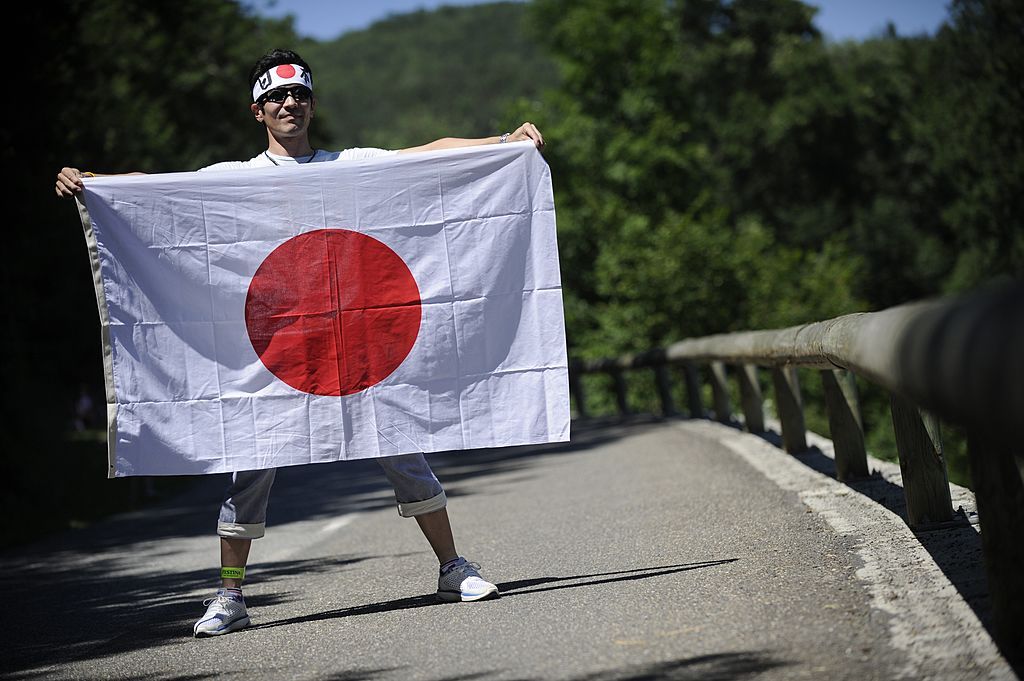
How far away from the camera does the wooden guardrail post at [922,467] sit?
21.6 ft

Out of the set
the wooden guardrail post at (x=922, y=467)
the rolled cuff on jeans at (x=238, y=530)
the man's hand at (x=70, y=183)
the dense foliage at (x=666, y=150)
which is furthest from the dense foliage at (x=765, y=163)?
the rolled cuff on jeans at (x=238, y=530)

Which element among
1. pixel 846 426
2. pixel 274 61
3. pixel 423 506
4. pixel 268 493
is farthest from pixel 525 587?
pixel 846 426

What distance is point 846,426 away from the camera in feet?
29.4

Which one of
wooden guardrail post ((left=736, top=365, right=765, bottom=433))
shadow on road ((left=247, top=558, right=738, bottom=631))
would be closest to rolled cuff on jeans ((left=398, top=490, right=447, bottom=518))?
shadow on road ((left=247, top=558, right=738, bottom=631))

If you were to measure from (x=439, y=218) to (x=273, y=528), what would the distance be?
488 cm

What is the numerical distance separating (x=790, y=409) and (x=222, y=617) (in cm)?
604

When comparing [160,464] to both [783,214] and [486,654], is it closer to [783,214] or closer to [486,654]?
[486,654]

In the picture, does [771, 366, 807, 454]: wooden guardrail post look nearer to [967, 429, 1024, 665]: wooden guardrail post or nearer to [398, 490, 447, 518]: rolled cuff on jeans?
[398, 490, 447, 518]: rolled cuff on jeans

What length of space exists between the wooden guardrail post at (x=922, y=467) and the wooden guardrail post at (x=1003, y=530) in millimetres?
2238

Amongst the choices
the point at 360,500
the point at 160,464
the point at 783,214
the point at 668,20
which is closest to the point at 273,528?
the point at 360,500

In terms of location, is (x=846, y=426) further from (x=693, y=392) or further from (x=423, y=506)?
(x=693, y=392)

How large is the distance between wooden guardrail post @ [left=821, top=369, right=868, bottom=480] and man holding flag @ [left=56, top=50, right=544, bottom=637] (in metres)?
3.13

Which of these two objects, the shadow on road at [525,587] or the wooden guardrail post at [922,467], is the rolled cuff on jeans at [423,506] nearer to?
the shadow on road at [525,587]

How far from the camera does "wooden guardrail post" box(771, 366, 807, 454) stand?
11.2 metres
